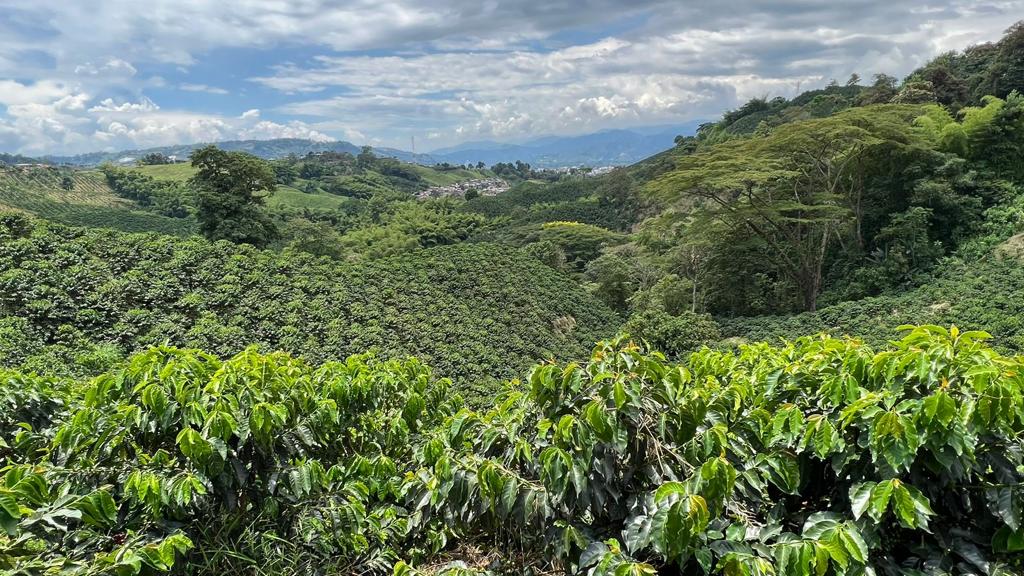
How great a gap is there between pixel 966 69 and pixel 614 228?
1066 inches

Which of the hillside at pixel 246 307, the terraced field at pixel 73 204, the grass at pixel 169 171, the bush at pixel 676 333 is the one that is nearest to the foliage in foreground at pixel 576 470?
the hillside at pixel 246 307

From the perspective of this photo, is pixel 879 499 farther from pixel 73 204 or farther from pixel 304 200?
pixel 304 200

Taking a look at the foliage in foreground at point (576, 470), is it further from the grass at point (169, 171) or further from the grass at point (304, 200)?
the grass at point (169, 171)

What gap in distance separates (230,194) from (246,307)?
41.5 ft

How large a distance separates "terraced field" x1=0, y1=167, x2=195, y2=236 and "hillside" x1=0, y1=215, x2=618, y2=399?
125ft

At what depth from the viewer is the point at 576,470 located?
1.92m

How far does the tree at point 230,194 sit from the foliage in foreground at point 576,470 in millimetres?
20536

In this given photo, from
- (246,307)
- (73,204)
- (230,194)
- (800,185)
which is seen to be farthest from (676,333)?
(73,204)

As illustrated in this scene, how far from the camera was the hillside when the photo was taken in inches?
372

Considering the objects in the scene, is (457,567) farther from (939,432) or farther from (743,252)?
(743,252)

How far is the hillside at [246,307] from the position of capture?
372 inches

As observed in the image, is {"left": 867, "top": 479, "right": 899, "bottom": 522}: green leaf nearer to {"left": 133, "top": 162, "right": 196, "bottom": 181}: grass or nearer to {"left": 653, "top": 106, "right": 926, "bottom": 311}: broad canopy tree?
{"left": 653, "top": 106, "right": 926, "bottom": 311}: broad canopy tree

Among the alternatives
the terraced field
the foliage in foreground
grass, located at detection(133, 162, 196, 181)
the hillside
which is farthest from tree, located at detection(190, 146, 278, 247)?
grass, located at detection(133, 162, 196, 181)

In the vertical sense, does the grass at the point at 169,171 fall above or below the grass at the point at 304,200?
above
